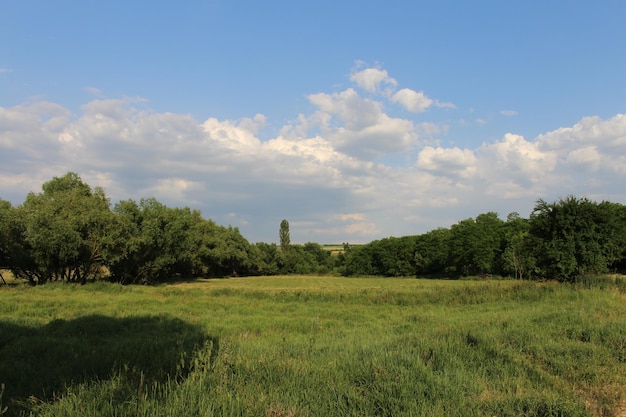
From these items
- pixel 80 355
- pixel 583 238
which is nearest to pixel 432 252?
pixel 583 238

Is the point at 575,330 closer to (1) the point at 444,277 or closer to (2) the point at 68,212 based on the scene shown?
(2) the point at 68,212

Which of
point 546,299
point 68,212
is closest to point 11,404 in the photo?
point 546,299

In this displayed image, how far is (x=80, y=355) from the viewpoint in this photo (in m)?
8.01

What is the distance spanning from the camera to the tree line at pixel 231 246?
20.1 m

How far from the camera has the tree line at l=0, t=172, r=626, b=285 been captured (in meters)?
20.1

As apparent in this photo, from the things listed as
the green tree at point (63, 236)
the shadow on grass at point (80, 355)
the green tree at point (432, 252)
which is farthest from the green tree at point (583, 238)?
the green tree at point (432, 252)

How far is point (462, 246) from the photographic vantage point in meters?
78.5

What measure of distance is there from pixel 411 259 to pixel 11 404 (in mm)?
92710

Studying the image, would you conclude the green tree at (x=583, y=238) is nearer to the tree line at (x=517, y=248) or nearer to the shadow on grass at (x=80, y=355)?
the tree line at (x=517, y=248)

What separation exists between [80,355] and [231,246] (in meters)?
74.5

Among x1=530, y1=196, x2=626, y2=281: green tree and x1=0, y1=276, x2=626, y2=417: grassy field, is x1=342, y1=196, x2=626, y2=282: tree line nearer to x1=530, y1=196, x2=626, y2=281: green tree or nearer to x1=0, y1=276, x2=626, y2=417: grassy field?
x1=530, y1=196, x2=626, y2=281: green tree

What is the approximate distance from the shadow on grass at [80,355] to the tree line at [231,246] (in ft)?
67.3

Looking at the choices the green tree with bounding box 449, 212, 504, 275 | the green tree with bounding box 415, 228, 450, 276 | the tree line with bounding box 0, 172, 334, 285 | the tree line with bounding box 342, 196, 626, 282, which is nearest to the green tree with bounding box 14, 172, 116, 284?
the tree line with bounding box 0, 172, 334, 285

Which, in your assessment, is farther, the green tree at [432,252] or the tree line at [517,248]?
the green tree at [432,252]
